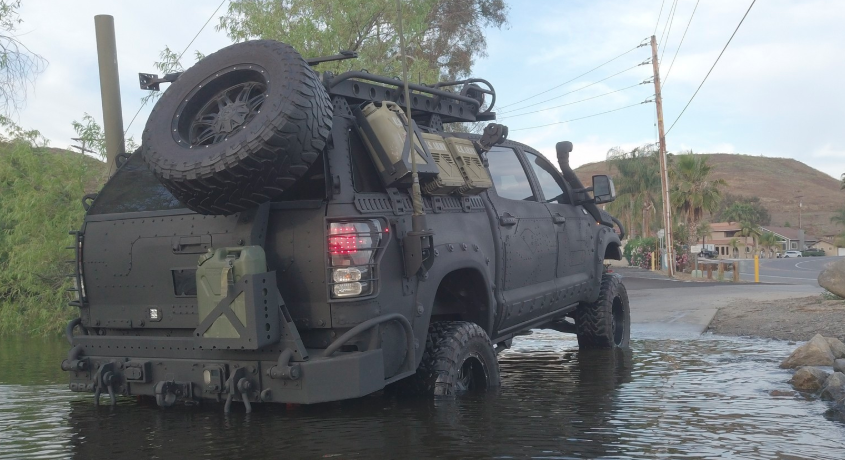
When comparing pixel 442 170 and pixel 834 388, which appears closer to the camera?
pixel 442 170

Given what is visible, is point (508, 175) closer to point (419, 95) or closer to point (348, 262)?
point (419, 95)

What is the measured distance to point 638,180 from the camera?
73.1 m

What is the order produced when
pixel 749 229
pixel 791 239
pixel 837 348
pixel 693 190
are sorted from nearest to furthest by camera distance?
pixel 837 348 < pixel 693 190 < pixel 749 229 < pixel 791 239

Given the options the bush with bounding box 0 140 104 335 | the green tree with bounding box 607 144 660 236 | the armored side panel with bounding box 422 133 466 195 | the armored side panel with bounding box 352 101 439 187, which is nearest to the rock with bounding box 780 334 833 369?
the armored side panel with bounding box 422 133 466 195

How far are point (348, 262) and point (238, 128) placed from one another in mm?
948

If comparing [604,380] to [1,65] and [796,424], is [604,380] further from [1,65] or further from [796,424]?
[1,65]

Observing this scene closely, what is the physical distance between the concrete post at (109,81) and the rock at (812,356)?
655cm

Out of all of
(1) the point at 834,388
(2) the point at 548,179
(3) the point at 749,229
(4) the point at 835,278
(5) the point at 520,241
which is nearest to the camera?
(1) the point at 834,388

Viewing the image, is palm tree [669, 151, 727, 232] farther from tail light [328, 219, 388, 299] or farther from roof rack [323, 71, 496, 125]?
tail light [328, 219, 388, 299]

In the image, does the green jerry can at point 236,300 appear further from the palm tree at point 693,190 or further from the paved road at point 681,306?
the palm tree at point 693,190

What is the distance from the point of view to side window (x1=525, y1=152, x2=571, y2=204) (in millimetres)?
7965

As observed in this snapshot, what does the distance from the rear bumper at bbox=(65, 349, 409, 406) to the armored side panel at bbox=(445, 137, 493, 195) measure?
1.55 metres

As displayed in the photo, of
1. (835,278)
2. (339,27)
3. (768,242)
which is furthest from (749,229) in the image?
(835,278)

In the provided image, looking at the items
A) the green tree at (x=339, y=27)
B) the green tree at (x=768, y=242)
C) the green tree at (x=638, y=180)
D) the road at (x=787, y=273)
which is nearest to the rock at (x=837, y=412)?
the green tree at (x=339, y=27)
